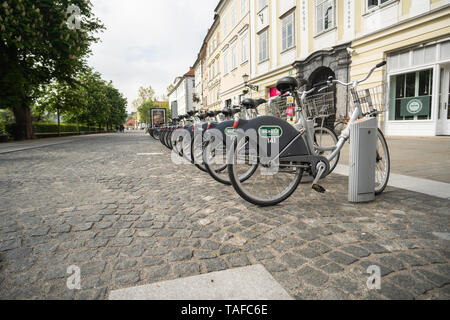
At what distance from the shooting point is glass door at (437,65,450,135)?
8.63m

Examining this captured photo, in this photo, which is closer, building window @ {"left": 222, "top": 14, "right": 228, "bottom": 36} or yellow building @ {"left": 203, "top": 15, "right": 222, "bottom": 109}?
building window @ {"left": 222, "top": 14, "right": 228, "bottom": 36}

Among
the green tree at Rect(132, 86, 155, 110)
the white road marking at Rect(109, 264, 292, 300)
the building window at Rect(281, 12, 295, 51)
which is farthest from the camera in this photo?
the green tree at Rect(132, 86, 155, 110)

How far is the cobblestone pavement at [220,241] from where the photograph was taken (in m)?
1.47

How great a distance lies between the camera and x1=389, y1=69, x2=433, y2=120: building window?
900 cm

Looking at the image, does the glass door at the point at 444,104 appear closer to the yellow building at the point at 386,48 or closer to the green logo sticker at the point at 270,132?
the yellow building at the point at 386,48

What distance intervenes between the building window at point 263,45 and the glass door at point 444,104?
33.8 feet

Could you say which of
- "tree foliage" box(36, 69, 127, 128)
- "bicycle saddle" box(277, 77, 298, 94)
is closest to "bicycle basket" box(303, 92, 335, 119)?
"bicycle saddle" box(277, 77, 298, 94)

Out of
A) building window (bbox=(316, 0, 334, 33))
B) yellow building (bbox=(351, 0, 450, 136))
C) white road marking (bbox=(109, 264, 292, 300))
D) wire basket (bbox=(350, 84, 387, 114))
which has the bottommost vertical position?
white road marking (bbox=(109, 264, 292, 300))

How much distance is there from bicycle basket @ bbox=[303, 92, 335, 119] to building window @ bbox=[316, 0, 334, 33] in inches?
408

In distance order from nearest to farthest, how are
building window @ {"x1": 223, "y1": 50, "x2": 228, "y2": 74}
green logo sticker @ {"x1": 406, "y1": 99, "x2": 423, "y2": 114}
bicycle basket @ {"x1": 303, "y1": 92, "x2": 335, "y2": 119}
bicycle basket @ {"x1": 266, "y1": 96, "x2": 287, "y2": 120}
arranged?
bicycle basket @ {"x1": 303, "y1": 92, "x2": 335, "y2": 119} < bicycle basket @ {"x1": 266, "y1": 96, "x2": 287, "y2": 120} < green logo sticker @ {"x1": 406, "y1": 99, "x2": 423, "y2": 114} < building window @ {"x1": 223, "y1": 50, "x2": 228, "y2": 74}

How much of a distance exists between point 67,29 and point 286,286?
16.9 metres

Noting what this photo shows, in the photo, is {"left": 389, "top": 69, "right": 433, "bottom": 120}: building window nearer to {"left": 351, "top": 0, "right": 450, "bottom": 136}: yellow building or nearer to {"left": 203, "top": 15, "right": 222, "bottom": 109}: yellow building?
{"left": 351, "top": 0, "right": 450, "bottom": 136}: yellow building

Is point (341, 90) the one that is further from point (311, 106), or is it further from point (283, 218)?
point (283, 218)

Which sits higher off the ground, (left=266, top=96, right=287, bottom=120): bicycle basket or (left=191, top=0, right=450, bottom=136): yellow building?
(left=191, top=0, right=450, bottom=136): yellow building
